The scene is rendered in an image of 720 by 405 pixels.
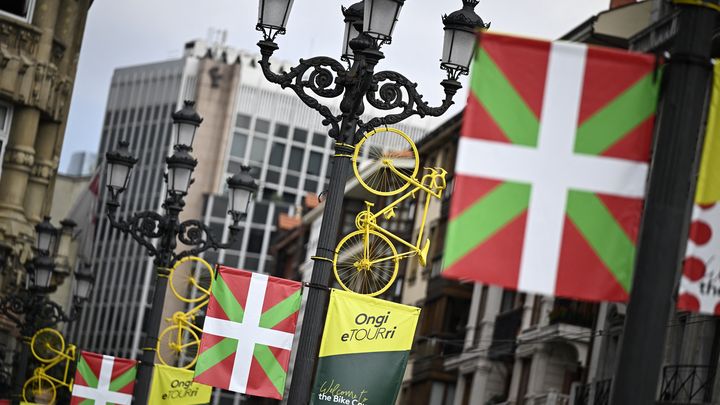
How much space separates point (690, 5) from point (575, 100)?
64cm

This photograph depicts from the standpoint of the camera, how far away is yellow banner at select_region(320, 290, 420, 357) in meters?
14.8

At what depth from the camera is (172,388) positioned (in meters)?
21.1

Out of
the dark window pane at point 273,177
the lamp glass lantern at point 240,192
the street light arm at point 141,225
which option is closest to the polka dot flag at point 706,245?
the lamp glass lantern at point 240,192

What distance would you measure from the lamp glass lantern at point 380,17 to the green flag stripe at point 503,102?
7.33m

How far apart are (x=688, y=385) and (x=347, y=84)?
19.8 m

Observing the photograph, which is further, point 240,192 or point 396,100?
point 240,192

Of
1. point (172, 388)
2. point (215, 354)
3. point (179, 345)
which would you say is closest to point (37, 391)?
point (179, 345)

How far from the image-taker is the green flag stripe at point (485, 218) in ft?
24.3

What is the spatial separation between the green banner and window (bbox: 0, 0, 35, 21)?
2548cm

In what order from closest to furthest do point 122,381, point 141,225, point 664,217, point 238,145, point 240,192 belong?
point 664,217 → point 240,192 → point 141,225 → point 122,381 → point 238,145

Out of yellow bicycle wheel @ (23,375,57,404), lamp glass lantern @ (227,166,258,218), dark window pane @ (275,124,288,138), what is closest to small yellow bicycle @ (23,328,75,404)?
yellow bicycle wheel @ (23,375,57,404)

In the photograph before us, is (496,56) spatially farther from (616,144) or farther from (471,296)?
(471,296)

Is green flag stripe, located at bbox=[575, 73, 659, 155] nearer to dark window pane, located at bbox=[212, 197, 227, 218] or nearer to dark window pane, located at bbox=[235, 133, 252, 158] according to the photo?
dark window pane, located at bbox=[212, 197, 227, 218]

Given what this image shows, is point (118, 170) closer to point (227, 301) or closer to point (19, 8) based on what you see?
point (227, 301)
